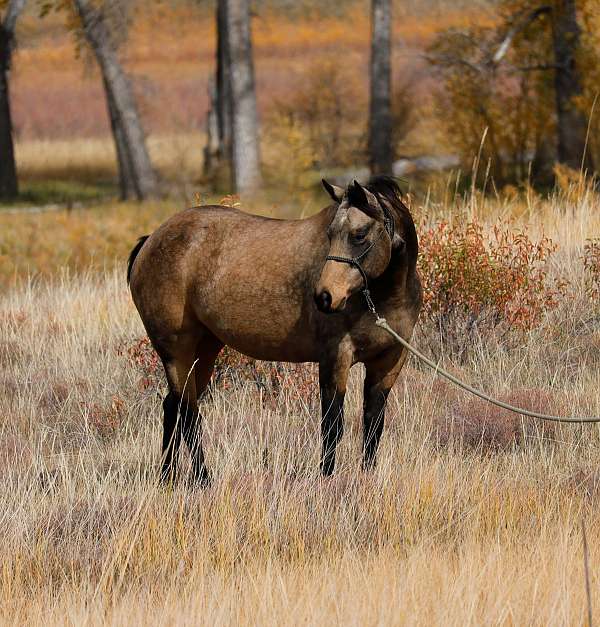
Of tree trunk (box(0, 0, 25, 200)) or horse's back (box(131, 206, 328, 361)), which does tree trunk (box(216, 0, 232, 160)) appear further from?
horse's back (box(131, 206, 328, 361))

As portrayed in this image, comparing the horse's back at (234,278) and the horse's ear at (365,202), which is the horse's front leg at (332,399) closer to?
the horse's back at (234,278)

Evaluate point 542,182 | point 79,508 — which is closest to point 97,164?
point 542,182

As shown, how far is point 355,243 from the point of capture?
4.91 metres

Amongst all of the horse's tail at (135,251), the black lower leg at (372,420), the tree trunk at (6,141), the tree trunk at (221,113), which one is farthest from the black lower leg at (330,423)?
the tree trunk at (6,141)

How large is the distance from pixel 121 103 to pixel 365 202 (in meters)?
17.5

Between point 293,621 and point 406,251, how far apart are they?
182 cm

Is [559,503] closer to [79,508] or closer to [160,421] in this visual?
[79,508]

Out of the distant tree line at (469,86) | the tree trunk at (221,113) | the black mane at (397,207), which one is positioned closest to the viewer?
the black mane at (397,207)

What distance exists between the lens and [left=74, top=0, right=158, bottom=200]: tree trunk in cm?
2022

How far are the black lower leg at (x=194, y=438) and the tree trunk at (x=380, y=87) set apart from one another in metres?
14.7

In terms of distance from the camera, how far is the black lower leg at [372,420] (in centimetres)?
552

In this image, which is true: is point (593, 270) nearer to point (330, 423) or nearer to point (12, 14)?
point (330, 423)

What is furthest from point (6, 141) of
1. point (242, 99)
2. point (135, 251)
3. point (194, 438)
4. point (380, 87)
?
point (194, 438)

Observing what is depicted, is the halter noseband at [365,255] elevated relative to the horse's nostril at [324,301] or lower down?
elevated
